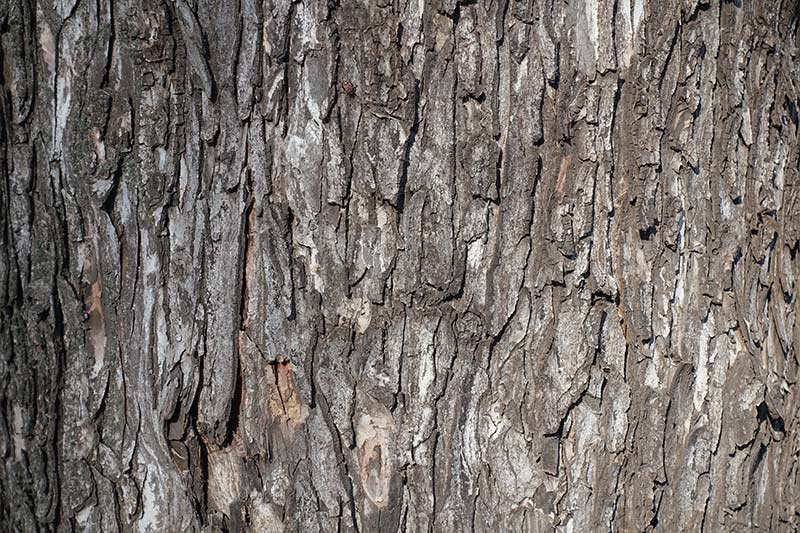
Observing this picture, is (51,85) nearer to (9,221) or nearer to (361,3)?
(9,221)

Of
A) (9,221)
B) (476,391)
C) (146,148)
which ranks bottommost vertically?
(476,391)

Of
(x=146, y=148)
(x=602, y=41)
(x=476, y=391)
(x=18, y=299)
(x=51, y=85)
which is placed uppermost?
(x=602, y=41)

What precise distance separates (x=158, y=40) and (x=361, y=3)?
0.36 m

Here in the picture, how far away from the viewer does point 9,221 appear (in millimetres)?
1377

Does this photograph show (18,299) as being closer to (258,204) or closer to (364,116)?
(258,204)

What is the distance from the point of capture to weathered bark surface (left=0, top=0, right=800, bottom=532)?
1339mm

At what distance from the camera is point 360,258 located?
1.37m

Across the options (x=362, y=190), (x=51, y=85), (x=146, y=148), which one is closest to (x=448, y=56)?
(x=362, y=190)

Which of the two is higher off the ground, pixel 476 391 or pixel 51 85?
pixel 51 85

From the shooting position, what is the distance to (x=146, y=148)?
1.36 meters

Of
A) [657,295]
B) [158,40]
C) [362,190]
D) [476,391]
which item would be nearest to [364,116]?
[362,190]

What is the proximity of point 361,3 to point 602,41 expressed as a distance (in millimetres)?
427

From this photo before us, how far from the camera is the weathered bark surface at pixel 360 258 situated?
52.7 inches

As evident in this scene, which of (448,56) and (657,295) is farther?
(657,295)
